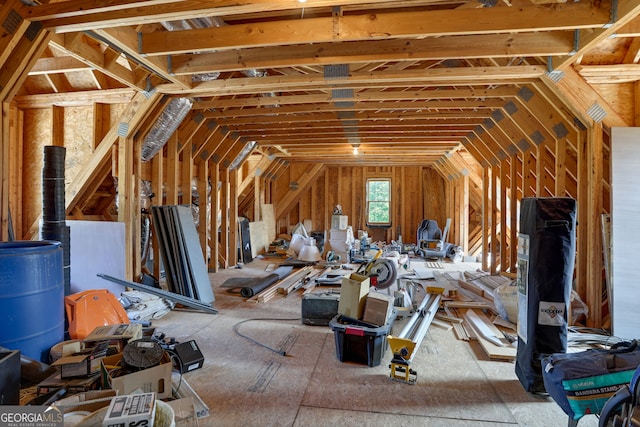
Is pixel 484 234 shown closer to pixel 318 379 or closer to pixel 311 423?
pixel 318 379

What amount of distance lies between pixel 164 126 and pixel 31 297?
2.84 meters

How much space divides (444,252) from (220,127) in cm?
615

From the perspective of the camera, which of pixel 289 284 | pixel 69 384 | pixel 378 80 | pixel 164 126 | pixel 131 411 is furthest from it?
pixel 289 284

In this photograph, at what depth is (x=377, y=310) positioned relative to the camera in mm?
3072

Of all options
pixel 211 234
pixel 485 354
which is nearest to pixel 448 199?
pixel 211 234

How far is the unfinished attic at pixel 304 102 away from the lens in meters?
2.83

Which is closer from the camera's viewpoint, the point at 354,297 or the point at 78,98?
the point at 354,297

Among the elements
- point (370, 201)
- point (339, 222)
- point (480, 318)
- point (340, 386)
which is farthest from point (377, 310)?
point (370, 201)

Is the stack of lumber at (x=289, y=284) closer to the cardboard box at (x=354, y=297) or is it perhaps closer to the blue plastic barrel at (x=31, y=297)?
the cardboard box at (x=354, y=297)

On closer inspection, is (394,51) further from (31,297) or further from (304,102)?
(31,297)

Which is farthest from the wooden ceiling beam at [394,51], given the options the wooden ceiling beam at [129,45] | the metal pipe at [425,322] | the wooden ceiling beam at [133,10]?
the metal pipe at [425,322]

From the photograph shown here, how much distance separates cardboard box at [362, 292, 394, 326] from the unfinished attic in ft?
7.05

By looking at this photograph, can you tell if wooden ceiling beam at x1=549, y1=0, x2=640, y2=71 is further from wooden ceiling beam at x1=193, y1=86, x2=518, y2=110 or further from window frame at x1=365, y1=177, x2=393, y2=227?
window frame at x1=365, y1=177, x2=393, y2=227

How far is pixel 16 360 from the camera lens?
2.10 m
